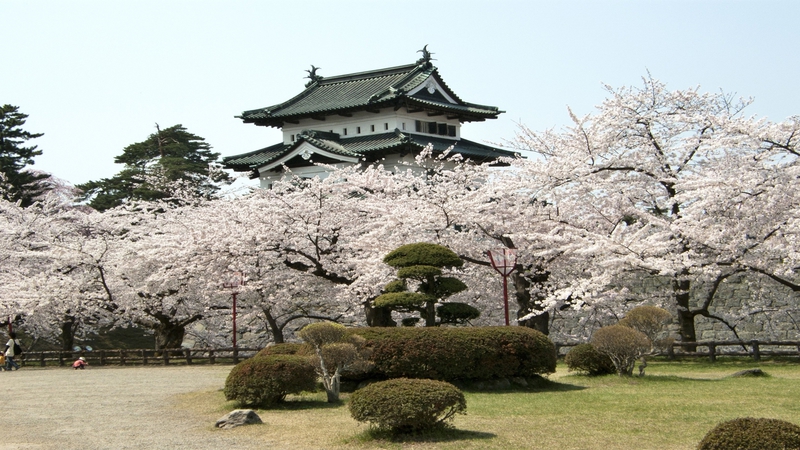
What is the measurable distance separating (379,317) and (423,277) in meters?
3.14

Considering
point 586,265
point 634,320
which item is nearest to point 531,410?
point 634,320

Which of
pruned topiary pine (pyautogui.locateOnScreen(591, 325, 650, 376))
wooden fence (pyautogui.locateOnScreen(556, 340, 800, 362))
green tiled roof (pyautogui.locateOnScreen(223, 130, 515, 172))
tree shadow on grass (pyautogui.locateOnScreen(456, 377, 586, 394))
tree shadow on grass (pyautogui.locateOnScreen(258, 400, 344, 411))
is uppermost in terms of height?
green tiled roof (pyautogui.locateOnScreen(223, 130, 515, 172))

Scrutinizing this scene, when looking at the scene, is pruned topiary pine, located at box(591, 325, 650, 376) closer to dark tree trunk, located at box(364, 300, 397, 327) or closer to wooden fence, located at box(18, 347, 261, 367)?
dark tree trunk, located at box(364, 300, 397, 327)

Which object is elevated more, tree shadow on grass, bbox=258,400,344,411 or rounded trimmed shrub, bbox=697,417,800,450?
rounded trimmed shrub, bbox=697,417,800,450

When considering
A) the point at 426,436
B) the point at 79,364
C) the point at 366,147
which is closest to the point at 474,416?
the point at 426,436

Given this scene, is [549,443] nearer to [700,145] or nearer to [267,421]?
[267,421]

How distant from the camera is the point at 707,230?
65.7 ft

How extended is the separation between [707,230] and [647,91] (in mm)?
5430

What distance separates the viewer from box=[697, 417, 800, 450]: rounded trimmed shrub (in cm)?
750

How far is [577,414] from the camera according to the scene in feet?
39.3

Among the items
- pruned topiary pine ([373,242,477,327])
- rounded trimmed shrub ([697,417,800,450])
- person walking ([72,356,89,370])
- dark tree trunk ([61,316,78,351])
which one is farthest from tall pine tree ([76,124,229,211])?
rounded trimmed shrub ([697,417,800,450])

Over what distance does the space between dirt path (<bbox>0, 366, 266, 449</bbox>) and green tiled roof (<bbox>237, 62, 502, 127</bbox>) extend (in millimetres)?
20520

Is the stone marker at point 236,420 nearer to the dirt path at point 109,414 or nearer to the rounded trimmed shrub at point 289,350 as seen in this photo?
the dirt path at point 109,414

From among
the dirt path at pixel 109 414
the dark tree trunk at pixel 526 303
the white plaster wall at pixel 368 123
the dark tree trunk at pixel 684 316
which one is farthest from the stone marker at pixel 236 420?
the white plaster wall at pixel 368 123
